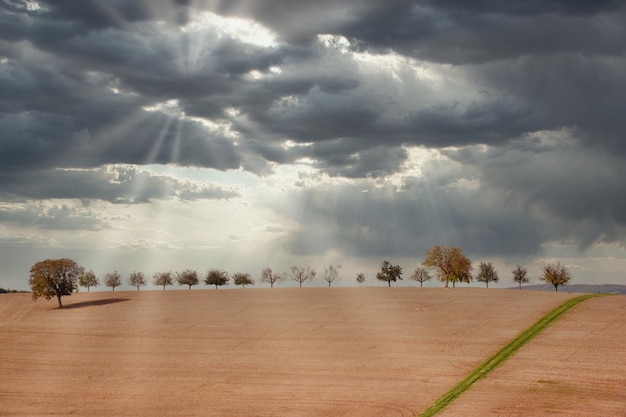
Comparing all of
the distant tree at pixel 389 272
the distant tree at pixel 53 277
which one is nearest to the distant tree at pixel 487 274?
the distant tree at pixel 389 272

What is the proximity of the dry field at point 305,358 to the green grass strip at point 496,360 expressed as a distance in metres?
0.80

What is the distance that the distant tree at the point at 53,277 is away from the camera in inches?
3391

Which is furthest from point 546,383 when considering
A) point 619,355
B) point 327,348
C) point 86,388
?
point 86,388

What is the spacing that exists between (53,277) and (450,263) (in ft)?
236

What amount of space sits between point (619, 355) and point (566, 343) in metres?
5.17

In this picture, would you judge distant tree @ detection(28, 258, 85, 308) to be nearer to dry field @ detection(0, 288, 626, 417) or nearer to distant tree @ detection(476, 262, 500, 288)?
dry field @ detection(0, 288, 626, 417)

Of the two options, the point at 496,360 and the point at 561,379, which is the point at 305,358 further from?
the point at 561,379

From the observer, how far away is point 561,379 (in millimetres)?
43250

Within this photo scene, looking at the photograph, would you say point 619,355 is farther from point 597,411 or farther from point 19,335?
point 19,335

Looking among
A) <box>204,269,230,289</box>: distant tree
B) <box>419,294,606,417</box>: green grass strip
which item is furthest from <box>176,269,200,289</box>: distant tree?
<box>419,294,606,417</box>: green grass strip

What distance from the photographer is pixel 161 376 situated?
48031 mm

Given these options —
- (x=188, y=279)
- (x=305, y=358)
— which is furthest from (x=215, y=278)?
(x=305, y=358)

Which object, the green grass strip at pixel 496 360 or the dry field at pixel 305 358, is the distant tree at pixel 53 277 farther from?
the green grass strip at pixel 496 360

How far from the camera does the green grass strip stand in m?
38.6
